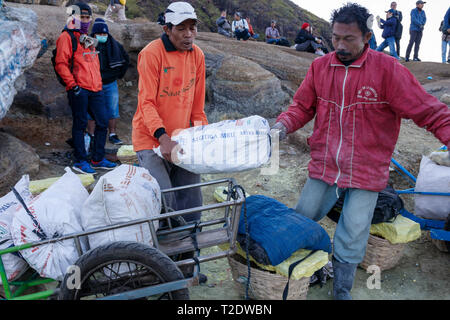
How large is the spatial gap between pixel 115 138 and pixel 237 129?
4984 millimetres

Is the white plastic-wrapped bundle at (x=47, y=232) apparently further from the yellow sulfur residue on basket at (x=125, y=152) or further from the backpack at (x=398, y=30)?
the backpack at (x=398, y=30)

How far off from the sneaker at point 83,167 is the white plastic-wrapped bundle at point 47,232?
339 centimetres

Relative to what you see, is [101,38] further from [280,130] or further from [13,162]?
[280,130]

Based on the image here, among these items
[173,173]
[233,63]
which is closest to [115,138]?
[233,63]

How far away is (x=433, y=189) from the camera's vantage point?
3.43 m

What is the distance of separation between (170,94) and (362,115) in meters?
1.44

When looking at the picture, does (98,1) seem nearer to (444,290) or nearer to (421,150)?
(421,150)

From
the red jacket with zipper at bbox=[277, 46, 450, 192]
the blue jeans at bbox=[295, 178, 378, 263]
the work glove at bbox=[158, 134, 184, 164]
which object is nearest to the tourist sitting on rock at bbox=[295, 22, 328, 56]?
the red jacket with zipper at bbox=[277, 46, 450, 192]

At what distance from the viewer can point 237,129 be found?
2.47m

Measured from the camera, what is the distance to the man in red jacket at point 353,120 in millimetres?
2473

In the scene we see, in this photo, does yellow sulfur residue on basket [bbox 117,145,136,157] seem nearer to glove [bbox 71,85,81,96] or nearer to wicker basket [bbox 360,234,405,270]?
glove [bbox 71,85,81,96]

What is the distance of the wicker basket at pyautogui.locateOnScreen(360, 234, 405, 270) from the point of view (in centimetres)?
330

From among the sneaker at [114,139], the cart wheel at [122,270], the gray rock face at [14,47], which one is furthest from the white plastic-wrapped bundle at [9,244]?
the sneaker at [114,139]
